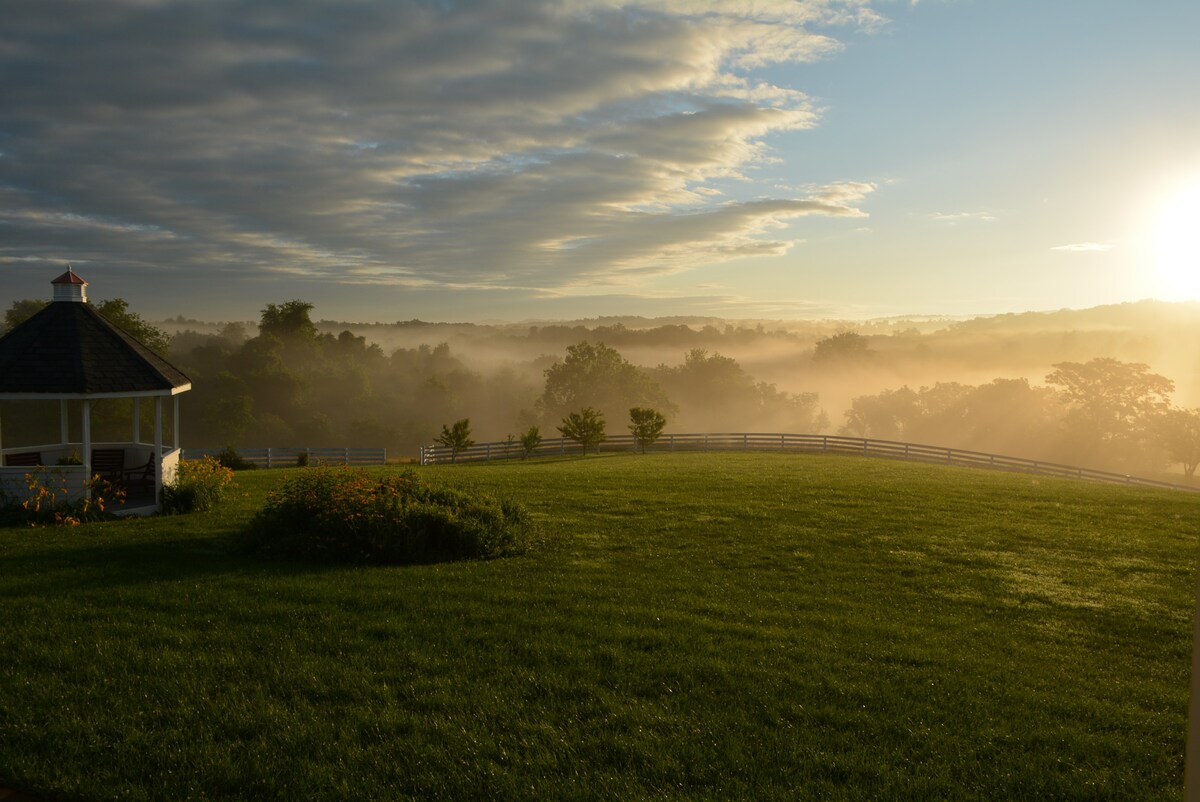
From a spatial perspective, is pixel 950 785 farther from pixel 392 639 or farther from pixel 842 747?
pixel 392 639

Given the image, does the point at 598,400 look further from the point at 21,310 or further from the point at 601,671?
the point at 601,671

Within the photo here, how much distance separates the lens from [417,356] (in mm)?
112938

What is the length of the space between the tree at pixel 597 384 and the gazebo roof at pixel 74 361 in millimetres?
63863

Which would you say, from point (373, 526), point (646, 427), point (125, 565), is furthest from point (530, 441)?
point (125, 565)

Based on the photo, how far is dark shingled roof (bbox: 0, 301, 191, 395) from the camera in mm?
16953

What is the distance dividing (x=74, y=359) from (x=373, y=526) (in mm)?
9471

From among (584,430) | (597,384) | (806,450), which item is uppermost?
(597,384)

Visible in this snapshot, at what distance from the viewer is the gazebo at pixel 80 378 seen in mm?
16734

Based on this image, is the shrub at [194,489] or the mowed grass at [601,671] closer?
the mowed grass at [601,671]

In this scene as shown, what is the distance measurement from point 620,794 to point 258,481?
873 inches

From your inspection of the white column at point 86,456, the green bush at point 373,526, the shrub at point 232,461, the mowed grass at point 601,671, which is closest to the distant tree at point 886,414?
the shrub at point 232,461

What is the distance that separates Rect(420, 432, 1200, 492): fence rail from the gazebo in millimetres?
18534

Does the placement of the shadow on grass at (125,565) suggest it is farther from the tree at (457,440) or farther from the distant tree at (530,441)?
the distant tree at (530,441)

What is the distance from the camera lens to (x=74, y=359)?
17391 millimetres
